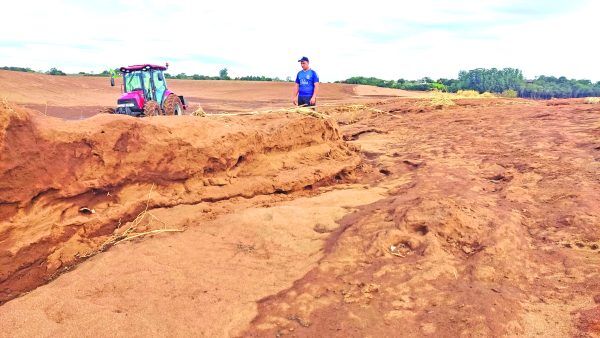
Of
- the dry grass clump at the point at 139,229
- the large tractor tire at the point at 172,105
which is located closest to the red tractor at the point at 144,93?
the large tractor tire at the point at 172,105

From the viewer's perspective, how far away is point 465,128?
9.81m

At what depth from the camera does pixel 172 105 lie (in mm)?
11469

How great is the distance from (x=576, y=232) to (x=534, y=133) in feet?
15.8

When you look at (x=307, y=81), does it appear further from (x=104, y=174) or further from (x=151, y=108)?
(x=104, y=174)

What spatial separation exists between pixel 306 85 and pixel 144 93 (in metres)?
5.20

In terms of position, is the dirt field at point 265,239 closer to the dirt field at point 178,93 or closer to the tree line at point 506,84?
the dirt field at point 178,93

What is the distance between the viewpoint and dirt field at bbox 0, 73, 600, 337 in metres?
2.88

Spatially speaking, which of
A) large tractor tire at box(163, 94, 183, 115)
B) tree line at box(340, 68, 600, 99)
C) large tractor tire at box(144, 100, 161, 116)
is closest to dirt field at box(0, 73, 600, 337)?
large tractor tire at box(144, 100, 161, 116)

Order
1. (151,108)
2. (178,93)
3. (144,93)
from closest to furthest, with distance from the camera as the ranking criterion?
(151,108), (144,93), (178,93)

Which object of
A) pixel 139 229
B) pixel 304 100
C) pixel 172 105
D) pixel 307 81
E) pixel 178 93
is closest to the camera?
pixel 139 229

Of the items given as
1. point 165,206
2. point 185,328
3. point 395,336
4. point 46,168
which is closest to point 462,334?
point 395,336

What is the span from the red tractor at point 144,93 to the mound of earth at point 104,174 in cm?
581

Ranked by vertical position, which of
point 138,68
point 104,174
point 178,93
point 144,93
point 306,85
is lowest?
point 178,93

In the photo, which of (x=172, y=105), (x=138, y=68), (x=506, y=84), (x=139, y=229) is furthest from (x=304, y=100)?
(x=506, y=84)
